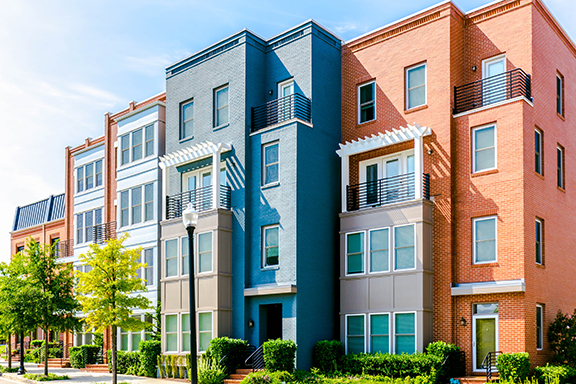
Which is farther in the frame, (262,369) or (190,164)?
(190,164)

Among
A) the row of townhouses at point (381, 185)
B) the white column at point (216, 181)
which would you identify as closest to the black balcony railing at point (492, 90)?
the row of townhouses at point (381, 185)

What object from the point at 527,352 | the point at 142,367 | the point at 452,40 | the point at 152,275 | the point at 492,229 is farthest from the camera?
the point at 152,275

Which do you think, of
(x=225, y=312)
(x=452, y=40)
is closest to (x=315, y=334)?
(x=225, y=312)

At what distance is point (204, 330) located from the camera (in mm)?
26438

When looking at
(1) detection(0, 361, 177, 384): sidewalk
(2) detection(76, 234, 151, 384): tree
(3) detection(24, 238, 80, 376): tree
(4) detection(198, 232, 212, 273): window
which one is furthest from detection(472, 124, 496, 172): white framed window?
(3) detection(24, 238, 80, 376): tree

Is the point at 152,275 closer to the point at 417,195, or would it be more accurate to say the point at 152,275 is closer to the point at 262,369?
the point at 262,369

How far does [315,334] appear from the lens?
24938 mm

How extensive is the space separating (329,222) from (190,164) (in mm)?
7284

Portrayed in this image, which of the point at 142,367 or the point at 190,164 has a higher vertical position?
the point at 190,164

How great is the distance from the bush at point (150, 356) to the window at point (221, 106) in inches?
401

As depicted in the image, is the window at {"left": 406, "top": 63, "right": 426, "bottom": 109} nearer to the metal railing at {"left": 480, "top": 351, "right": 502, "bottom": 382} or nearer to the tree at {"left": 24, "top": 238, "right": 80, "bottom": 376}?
the metal railing at {"left": 480, "top": 351, "right": 502, "bottom": 382}

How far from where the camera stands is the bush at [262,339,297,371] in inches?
906

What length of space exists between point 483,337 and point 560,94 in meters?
10.8

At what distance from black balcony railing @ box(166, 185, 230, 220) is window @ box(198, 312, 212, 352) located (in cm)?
456
